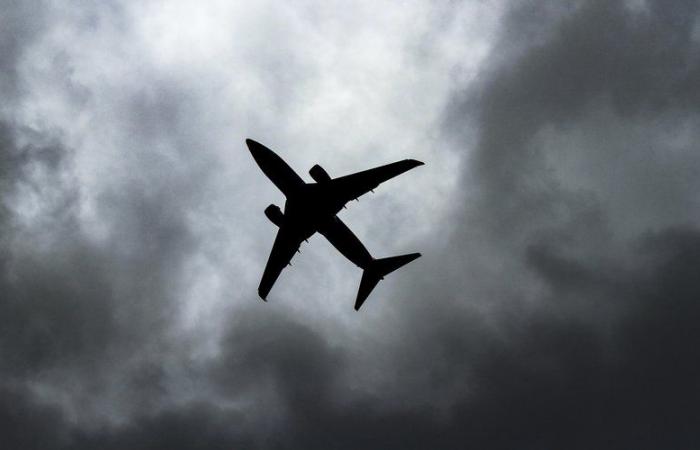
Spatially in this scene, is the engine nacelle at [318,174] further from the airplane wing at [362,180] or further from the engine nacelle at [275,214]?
the engine nacelle at [275,214]

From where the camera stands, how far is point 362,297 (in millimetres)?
72688

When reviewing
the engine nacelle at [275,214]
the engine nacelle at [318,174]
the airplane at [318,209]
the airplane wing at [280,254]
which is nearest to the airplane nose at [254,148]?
the airplane at [318,209]

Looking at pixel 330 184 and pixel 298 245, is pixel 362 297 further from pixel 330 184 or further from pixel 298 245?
pixel 330 184

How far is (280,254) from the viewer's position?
7150 centimetres

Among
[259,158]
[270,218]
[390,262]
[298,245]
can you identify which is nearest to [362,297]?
[390,262]

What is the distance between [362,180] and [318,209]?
605 centimetres

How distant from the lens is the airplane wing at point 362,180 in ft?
207

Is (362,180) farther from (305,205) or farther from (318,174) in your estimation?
(305,205)

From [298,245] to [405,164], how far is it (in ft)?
56.9

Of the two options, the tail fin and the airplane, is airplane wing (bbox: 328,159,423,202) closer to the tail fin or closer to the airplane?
the airplane

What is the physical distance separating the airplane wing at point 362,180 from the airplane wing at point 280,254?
8.88 meters

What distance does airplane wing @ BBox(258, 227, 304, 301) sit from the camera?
230 ft

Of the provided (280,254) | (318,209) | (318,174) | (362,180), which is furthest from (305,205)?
(280,254)

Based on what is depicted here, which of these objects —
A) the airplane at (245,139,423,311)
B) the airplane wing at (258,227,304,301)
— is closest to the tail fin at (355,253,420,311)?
the airplane at (245,139,423,311)
